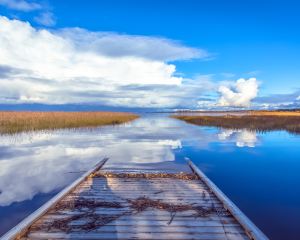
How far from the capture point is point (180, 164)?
13188 millimetres

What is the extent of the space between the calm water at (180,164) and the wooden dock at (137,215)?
1518mm

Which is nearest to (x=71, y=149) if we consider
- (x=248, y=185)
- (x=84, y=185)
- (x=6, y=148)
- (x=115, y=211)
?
(x=6, y=148)

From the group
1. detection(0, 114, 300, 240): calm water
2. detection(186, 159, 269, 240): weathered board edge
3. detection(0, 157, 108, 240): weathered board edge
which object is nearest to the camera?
detection(0, 157, 108, 240): weathered board edge

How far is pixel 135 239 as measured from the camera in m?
4.59

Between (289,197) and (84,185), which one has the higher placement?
(84,185)

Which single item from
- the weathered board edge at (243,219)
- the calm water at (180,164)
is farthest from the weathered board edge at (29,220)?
the weathered board edge at (243,219)

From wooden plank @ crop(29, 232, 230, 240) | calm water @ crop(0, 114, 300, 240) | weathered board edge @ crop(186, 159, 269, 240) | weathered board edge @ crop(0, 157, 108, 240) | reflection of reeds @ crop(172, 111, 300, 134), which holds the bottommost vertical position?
calm water @ crop(0, 114, 300, 240)

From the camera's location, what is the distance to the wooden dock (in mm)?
4758

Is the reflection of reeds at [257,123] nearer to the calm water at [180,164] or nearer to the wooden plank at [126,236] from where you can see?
the calm water at [180,164]

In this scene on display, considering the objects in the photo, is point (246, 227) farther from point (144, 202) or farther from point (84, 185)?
point (84, 185)

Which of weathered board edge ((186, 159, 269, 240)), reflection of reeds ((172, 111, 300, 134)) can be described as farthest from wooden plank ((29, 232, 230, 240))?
reflection of reeds ((172, 111, 300, 134))

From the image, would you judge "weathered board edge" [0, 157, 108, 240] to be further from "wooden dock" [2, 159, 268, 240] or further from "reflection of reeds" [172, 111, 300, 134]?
"reflection of reeds" [172, 111, 300, 134]

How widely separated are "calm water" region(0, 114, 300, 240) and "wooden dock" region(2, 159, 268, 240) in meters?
1.52

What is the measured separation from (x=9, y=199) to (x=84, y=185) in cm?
230
